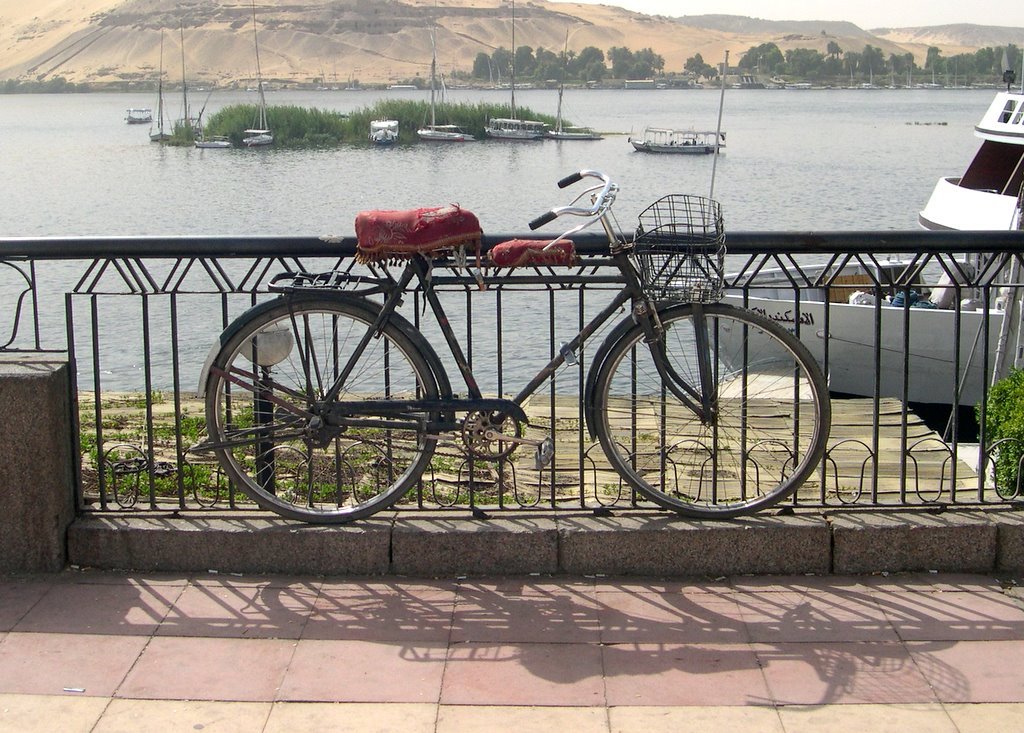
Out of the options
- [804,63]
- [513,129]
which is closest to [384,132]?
[513,129]

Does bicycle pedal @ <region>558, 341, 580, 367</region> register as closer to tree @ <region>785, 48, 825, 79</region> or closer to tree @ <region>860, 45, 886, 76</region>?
tree @ <region>785, 48, 825, 79</region>

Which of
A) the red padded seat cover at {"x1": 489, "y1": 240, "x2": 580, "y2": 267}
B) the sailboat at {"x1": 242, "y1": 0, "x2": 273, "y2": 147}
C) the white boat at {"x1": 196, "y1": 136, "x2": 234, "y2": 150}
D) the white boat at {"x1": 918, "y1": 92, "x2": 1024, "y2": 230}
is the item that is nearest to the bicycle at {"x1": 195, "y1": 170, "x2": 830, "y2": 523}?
the red padded seat cover at {"x1": 489, "y1": 240, "x2": 580, "y2": 267}

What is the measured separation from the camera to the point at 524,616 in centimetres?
423

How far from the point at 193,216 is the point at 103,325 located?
2250 cm

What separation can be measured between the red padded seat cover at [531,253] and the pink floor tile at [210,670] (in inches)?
57.2

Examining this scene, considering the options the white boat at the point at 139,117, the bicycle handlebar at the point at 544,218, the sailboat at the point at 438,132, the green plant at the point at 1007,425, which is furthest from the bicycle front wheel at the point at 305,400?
the white boat at the point at 139,117

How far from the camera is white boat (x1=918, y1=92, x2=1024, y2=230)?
19.9 meters

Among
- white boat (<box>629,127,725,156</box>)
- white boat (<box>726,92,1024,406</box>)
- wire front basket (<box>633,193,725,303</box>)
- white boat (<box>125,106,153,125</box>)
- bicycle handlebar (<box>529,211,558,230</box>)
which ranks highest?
white boat (<box>125,106,153,125</box>)

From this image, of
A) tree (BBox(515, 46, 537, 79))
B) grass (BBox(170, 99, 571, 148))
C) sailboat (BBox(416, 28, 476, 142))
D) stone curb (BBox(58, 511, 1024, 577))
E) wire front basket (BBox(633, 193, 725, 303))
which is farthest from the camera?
tree (BBox(515, 46, 537, 79))

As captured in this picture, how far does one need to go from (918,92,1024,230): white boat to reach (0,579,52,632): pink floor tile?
17897 mm

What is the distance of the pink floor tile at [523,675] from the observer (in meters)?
3.63

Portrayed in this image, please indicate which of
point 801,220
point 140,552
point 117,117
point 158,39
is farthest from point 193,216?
point 158,39

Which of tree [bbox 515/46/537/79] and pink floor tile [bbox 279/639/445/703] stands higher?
tree [bbox 515/46/537/79]

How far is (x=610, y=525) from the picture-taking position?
461 centimetres
